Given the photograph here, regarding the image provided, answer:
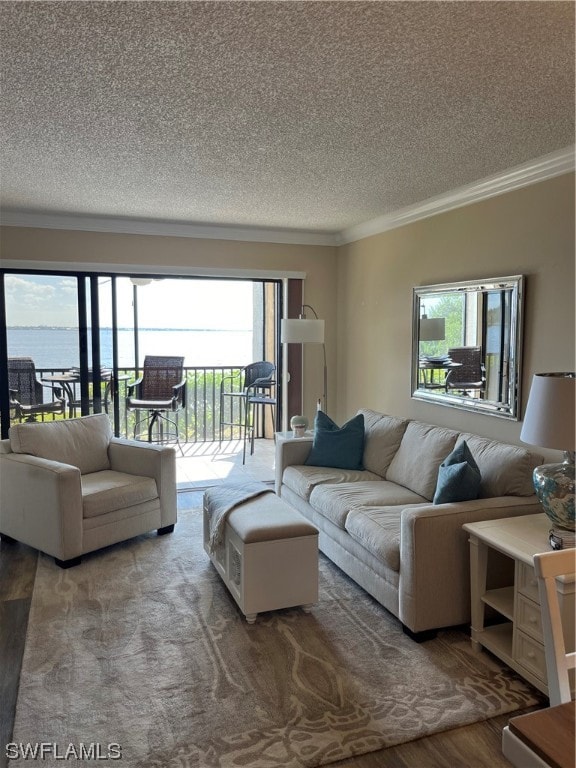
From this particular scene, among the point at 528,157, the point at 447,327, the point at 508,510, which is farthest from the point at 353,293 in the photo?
the point at 508,510

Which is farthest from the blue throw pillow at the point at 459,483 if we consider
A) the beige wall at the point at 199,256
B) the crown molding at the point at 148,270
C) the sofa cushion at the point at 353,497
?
the crown molding at the point at 148,270

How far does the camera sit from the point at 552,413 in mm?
2457

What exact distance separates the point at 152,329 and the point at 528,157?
4906mm

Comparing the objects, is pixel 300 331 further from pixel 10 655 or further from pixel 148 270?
pixel 10 655

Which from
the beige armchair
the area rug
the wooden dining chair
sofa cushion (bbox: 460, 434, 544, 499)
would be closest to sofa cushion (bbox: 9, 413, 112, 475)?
the beige armchair

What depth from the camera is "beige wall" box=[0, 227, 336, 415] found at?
16.2ft

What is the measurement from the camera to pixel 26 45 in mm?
1968

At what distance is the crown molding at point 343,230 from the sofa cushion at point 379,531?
7.15ft

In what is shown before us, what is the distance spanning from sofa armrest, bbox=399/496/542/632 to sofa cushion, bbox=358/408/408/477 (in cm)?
133

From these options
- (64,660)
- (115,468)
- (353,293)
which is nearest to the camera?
(64,660)

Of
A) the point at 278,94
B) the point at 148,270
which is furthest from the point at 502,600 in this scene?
the point at 148,270

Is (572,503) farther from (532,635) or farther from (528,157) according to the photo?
(528,157)

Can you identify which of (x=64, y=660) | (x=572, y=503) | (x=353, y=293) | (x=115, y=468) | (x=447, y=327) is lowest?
(x=64, y=660)

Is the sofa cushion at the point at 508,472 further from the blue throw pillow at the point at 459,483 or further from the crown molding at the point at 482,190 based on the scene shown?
the crown molding at the point at 482,190
